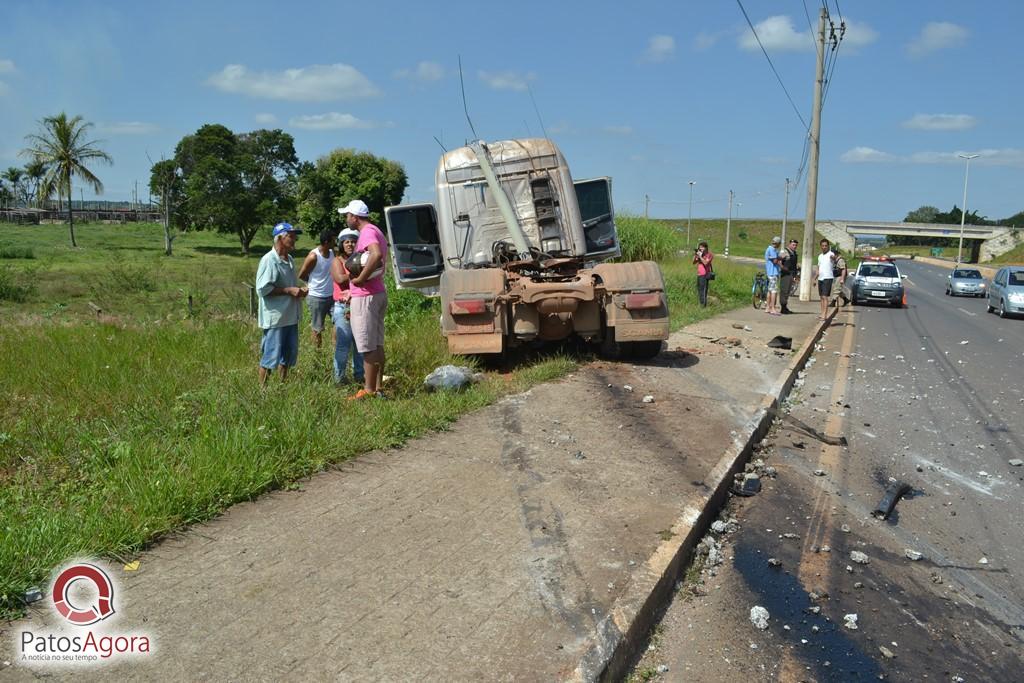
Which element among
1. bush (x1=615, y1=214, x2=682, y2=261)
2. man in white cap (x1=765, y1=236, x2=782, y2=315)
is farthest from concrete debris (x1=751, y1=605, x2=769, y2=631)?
bush (x1=615, y1=214, x2=682, y2=261)

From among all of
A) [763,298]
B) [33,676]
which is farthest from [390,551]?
[763,298]

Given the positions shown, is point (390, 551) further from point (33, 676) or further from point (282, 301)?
point (282, 301)

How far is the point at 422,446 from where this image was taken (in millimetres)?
6059

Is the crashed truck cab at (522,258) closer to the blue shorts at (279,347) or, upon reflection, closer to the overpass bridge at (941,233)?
the blue shorts at (279,347)

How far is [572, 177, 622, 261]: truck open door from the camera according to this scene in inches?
445

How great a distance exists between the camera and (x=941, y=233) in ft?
325

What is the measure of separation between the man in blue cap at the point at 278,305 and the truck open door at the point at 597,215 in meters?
4.98

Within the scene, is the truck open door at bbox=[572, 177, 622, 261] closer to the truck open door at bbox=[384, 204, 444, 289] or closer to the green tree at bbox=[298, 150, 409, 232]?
the truck open door at bbox=[384, 204, 444, 289]

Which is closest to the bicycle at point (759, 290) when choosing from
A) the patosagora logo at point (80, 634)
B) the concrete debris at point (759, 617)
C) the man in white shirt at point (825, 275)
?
the man in white shirt at point (825, 275)

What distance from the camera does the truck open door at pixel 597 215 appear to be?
1130cm

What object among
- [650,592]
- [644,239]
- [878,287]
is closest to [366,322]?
[650,592]

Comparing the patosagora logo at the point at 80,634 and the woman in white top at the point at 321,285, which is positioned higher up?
the woman in white top at the point at 321,285

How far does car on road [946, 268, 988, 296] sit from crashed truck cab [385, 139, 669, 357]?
1104 inches

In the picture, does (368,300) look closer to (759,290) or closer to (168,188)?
(759,290)
